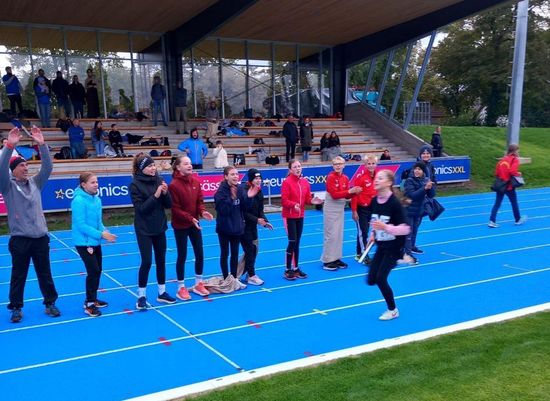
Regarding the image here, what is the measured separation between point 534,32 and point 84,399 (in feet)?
160

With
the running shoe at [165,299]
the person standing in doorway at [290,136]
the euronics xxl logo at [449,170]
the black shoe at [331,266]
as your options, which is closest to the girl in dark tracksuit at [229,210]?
the running shoe at [165,299]

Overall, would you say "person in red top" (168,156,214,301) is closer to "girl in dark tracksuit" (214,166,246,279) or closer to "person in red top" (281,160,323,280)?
"girl in dark tracksuit" (214,166,246,279)

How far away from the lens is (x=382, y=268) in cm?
588

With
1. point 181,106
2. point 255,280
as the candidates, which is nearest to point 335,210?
point 255,280

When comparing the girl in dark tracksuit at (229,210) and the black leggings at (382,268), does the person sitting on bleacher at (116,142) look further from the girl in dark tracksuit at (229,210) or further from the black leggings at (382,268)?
the black leggings at (382,268)

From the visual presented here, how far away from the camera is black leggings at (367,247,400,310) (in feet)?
19.3

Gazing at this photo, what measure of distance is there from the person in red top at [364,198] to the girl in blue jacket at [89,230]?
4.17m

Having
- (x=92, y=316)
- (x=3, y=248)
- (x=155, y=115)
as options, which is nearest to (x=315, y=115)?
(x=155, y=115)

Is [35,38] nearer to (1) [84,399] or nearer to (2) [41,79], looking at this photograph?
A: (2) [41,79]

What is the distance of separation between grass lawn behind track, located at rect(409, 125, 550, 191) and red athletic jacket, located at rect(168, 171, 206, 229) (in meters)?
15.7

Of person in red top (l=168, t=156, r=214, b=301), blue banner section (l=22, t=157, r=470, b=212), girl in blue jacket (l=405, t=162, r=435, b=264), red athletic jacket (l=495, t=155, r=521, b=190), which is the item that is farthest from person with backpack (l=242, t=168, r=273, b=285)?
red athletic jacket (l=495, t=155, r=521, b=190)

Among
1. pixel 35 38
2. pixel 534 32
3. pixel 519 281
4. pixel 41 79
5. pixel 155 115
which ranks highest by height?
pixel 534 32

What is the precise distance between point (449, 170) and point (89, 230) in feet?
53.5

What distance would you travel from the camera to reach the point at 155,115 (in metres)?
21.8
